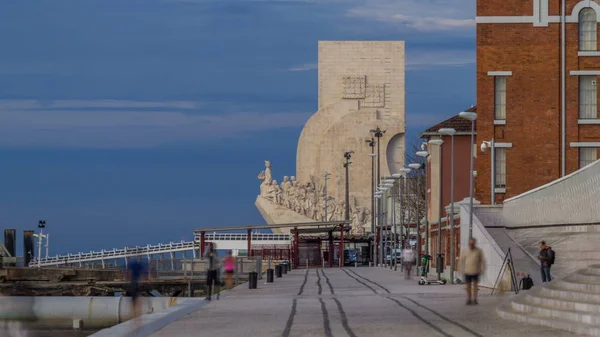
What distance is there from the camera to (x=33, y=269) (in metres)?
81.6

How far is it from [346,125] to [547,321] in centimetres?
12872

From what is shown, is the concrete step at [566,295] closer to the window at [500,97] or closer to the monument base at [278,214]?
the window at [500,97]

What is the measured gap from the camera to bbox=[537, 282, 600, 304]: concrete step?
2467 cm

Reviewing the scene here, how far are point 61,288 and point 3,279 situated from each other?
17.5 ft

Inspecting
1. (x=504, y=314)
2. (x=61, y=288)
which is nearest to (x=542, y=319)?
(x=504, y=314)

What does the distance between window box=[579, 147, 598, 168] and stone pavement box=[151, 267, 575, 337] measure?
1565 centimetres

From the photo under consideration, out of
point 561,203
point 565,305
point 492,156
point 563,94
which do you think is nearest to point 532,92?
point 563,94

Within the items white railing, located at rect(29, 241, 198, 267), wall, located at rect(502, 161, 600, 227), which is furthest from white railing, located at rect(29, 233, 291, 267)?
wall, located at rect(502, 161, 600, 227)

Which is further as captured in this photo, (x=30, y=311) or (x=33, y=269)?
(x=33, y=269)

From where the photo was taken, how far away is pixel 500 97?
55594mm

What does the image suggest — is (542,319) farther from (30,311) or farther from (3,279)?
(3,279)

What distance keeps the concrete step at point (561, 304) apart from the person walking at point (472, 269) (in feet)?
14.2

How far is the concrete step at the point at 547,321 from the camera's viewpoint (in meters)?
22.4

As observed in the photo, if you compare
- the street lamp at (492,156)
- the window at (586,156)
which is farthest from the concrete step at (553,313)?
the window at (586,156)
